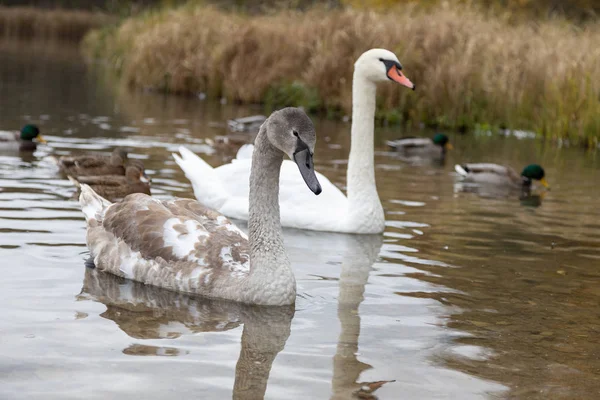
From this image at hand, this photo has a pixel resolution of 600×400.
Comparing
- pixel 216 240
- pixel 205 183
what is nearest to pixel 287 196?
pixel 205 183

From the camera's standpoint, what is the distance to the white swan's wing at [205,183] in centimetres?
1012

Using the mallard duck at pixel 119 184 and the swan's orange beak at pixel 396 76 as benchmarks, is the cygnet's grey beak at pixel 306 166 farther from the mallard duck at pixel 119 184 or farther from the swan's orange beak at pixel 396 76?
the mallard duck at pixel 119 184

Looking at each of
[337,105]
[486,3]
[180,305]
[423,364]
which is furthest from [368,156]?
[486,3]

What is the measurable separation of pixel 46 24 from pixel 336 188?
4451 cm

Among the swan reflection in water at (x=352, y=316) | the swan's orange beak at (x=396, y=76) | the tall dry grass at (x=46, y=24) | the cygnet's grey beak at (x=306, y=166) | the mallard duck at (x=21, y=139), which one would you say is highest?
the tall dry grass at (x=46, y=24)

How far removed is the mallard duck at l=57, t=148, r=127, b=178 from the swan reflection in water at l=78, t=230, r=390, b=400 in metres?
4.02

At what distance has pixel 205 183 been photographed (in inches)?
405

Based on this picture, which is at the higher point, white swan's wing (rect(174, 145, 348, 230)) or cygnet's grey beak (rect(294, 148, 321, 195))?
cygnet's grey beak (rect(294, 148, 321, 195))

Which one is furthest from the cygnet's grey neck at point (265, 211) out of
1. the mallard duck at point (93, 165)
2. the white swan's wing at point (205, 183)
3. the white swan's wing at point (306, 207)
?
the mallard duck at point (93, 165)

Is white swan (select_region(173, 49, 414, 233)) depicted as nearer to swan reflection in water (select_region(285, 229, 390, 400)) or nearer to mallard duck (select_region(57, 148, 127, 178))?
swan reflection in water (select_region(285, 229, 390, 400))

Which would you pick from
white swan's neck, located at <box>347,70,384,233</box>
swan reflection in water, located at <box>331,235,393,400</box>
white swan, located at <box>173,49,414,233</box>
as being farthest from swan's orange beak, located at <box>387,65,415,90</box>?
swan reflection in water, located at <box>331,235,393,400</box>

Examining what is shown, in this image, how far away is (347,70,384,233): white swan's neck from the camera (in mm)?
9539

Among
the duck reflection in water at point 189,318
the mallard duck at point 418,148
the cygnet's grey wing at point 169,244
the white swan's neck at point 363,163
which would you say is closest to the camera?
the duck reflection in water at point 189,318

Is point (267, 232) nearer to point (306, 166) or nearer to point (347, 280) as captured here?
point (306, 166)
